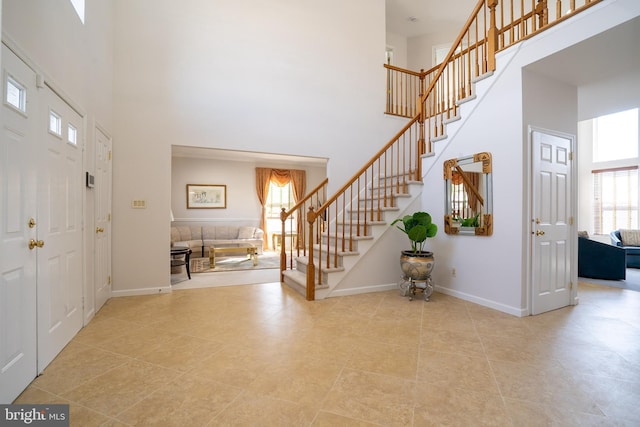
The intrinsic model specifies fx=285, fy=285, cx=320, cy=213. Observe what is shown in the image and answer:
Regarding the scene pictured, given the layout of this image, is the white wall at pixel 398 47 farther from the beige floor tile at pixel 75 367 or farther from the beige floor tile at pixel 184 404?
the beige floor tile at pixel 75 367

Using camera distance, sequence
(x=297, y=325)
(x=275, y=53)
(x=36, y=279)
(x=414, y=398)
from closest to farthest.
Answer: (x=414, y=398)
(x=36, y=279)
(x=297, y=325)
(x=275, y=53)

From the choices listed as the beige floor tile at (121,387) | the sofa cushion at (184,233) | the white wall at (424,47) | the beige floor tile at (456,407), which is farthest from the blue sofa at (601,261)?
the sofa cushion at (184,233)

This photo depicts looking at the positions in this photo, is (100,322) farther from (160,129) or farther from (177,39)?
Answer: (177,39)

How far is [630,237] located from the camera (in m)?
6.77

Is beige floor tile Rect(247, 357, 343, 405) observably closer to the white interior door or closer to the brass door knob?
the brass door knob

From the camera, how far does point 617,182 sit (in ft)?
25.4

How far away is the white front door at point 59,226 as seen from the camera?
2098mm

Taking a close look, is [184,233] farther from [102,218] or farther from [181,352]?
[181,352]

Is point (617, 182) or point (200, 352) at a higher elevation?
point (617, 182)

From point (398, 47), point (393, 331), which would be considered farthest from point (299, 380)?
point (398, 47)

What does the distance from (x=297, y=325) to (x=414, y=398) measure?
1.43m

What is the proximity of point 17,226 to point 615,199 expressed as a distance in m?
11.6

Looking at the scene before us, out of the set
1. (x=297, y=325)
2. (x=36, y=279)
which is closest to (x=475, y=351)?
(x=297, y=325)

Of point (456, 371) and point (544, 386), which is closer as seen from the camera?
point (544, 386)
